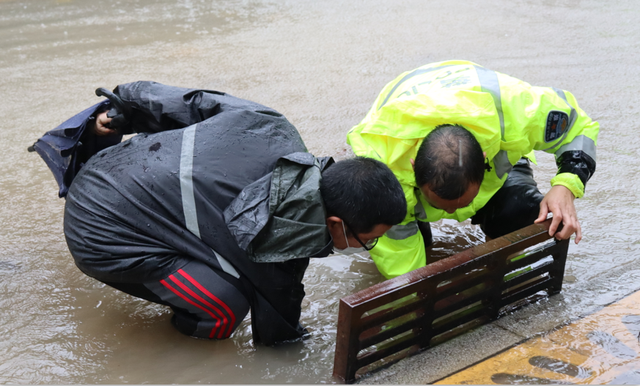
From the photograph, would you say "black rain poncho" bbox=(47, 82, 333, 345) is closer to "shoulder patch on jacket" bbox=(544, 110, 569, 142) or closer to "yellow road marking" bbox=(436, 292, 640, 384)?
"yellow road marking" bbox=(436, 292, 640, 384)

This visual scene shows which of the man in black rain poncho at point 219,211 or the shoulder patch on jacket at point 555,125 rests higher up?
the shoulder patch on jacket at point 555,125

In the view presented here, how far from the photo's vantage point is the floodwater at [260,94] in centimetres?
256

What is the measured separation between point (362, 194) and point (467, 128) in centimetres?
64

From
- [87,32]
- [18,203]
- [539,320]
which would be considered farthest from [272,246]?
[87,32]

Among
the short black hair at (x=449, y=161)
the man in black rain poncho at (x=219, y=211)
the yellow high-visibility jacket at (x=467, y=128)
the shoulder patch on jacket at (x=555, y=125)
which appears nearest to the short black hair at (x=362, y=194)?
the man in black rain poncho at (x=219, y=211)

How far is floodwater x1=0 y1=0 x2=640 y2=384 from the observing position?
2557 mm

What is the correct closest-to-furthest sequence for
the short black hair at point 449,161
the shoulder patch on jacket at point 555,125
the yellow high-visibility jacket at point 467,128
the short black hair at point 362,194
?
the short black hair at point 362,194 < the short black hair at point 449,161 < the yellow high-visibility jacket at point 467,128 < the shoulder patch on jacket at point 555,125

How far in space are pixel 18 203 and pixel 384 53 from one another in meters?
3.92

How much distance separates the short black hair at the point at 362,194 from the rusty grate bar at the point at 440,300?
257 millimetres

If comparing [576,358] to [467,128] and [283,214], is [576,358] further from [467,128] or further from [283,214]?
[283,214]

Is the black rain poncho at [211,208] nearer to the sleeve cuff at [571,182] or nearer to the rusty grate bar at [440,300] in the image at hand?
the rusty grate bar at [440,300]

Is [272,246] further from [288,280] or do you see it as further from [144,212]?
[144,212]

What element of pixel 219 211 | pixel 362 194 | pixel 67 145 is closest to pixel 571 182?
pixel 362 194

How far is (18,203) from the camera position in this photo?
3656 mm
